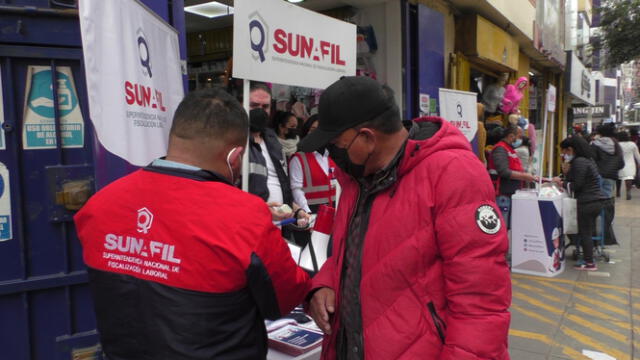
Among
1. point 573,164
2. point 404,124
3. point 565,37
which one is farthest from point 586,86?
point 404,124

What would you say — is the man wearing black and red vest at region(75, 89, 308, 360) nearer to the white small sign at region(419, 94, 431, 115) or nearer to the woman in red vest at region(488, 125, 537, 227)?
the woman in red vest at region(488, 125, 537, 227)

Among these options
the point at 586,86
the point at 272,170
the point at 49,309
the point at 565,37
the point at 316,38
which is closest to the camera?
the point at 49,309

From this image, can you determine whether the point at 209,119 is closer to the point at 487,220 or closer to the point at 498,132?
the point at 487,220

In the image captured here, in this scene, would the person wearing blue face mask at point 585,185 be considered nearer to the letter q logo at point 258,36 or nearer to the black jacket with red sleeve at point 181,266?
the letter q logo at point 258,36

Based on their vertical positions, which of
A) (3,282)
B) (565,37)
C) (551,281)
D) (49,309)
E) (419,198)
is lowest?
(551,281)

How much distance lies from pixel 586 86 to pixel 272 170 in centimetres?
2193

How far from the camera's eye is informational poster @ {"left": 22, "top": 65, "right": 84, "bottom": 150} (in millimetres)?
2475

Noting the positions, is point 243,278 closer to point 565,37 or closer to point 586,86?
point 565,37

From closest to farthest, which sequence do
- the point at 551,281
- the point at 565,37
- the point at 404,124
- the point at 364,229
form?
the point at 364,229
the point at 404,124
the point at 551,281
the point at 565,37

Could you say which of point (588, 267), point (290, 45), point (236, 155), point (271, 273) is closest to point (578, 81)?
point (588, 267)

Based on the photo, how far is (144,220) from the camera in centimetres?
142

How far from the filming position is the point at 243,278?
1389 millimetres

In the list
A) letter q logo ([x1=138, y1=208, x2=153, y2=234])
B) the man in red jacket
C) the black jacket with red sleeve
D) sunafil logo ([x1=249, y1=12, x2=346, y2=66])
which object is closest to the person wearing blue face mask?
sunafil logo ([x1=249, y1=12, x2=346, y2=66])

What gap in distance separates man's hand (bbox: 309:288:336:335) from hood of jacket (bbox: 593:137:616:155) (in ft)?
25.4
